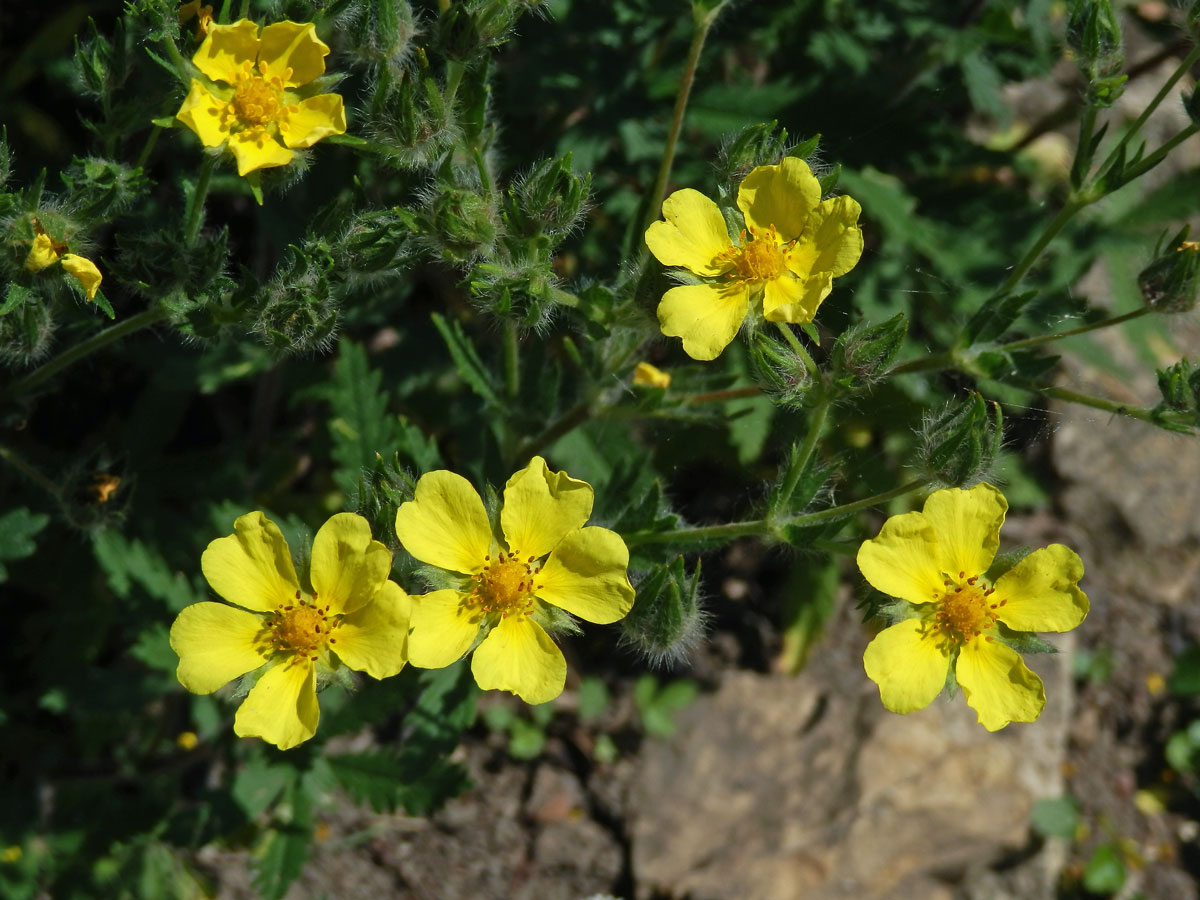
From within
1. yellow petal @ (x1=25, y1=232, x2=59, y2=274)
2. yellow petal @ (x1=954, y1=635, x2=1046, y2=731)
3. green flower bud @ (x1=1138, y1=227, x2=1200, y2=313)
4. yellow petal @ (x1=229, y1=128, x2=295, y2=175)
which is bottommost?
yellow petal @ (x1=954, y1=635, x2=1046, y2=731)

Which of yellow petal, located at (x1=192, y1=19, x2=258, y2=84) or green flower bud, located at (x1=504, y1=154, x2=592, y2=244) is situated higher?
yellow petal, located at (x1=192, y1=19, x2=258, y2=84)

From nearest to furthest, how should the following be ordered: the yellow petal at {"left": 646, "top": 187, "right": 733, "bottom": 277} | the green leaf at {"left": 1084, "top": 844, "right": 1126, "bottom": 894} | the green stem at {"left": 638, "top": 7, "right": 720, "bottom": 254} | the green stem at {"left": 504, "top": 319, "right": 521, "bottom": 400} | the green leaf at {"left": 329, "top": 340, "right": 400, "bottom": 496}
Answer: the yellow petal at {"left": 646, "top": 187, "right": 733, "bottom": 277} → the green stem at {"left": 638, "top": 7, "right": 720, "bottom": 254} → the green stem at {"left": 504, "top": 319, "right": 521, "bottom": 400} → the green leaf at {"left": 329, "top": 340, "right": 400, "bottom": 496} → the green leaf at {"left": 1084, "top": 844, "right": 1126, "bottom": 894}

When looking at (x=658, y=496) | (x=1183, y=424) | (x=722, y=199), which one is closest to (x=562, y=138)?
(x=722, y=199)

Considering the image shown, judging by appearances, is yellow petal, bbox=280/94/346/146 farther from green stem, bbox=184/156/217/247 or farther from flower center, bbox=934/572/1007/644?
flower center, bbox=934/572/1007/644

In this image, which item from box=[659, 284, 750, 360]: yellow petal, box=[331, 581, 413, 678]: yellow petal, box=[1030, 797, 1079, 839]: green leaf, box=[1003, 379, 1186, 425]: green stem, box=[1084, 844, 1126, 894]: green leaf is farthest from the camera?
box=[1084, 844, 1126, 894]: green leaf

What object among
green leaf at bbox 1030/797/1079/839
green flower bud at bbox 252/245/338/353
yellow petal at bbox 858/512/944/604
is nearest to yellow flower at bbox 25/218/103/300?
green flower bud at bbox 252/245/338/353

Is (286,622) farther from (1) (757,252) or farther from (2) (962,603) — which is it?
(2) (962,603)

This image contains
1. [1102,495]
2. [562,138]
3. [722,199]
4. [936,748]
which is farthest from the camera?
[1102,495]

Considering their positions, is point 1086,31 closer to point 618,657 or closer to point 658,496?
point 658,496
